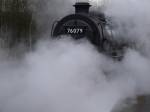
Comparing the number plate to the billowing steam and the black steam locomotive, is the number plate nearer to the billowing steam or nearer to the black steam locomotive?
the black steam locomotive

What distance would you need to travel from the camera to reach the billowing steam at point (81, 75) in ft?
23.9

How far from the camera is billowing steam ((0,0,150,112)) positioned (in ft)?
23.9

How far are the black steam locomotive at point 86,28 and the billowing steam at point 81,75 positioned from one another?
26 centimetres

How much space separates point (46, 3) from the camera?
18406 mm

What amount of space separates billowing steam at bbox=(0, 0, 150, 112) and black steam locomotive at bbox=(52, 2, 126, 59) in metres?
0.26

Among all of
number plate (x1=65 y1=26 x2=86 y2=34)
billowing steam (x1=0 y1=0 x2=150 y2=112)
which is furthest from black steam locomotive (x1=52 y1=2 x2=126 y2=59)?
billowing steam (x1=0 y1=0 x2=150 y2=112)

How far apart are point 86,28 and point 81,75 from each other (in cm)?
185

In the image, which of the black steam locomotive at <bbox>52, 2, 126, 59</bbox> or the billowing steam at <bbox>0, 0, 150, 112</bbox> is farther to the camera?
the black steam locomotive at <bbox>52, 2, 126, 59</bbox>

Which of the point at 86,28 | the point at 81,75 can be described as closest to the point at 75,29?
the point at 86,28

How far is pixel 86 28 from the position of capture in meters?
9.63

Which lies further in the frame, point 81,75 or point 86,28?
point 86,28

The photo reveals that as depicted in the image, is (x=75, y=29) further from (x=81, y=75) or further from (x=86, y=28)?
(x=81, y=75)

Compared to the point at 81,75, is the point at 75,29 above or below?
above

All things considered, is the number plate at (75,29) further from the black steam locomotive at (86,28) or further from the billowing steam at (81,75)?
the billowing steam at (81,75)
